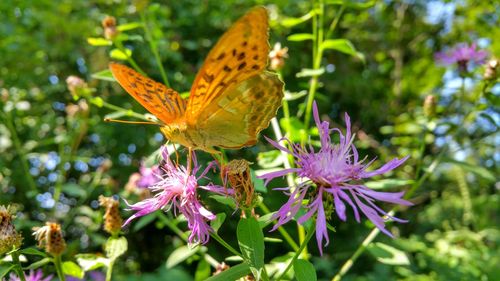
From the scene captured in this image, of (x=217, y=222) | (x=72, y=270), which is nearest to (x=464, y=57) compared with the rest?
(x=217, y=222)

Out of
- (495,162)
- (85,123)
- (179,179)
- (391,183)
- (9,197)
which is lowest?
(495,162)

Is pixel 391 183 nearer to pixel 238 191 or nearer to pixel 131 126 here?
pixel 238 191

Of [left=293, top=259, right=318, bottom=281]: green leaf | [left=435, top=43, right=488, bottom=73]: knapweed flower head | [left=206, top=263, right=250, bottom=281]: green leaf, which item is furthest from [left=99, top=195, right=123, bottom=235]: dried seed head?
[left=435, top=43, right=488, bottom=73]: knapweed flower head

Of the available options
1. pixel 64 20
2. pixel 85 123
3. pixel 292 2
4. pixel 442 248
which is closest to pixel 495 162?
pixel 442 248

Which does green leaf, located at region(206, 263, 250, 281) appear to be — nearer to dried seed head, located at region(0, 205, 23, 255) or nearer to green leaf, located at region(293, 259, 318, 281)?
green leaf, located at region(293, 259, 318, 281)

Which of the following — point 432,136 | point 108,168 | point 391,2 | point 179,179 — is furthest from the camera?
point 391,2

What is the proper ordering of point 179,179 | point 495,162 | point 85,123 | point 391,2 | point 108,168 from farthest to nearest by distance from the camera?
point 391,2, point 495,162, point 108,168, point 85,123, point 179,179

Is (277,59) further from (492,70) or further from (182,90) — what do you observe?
(182,90)
